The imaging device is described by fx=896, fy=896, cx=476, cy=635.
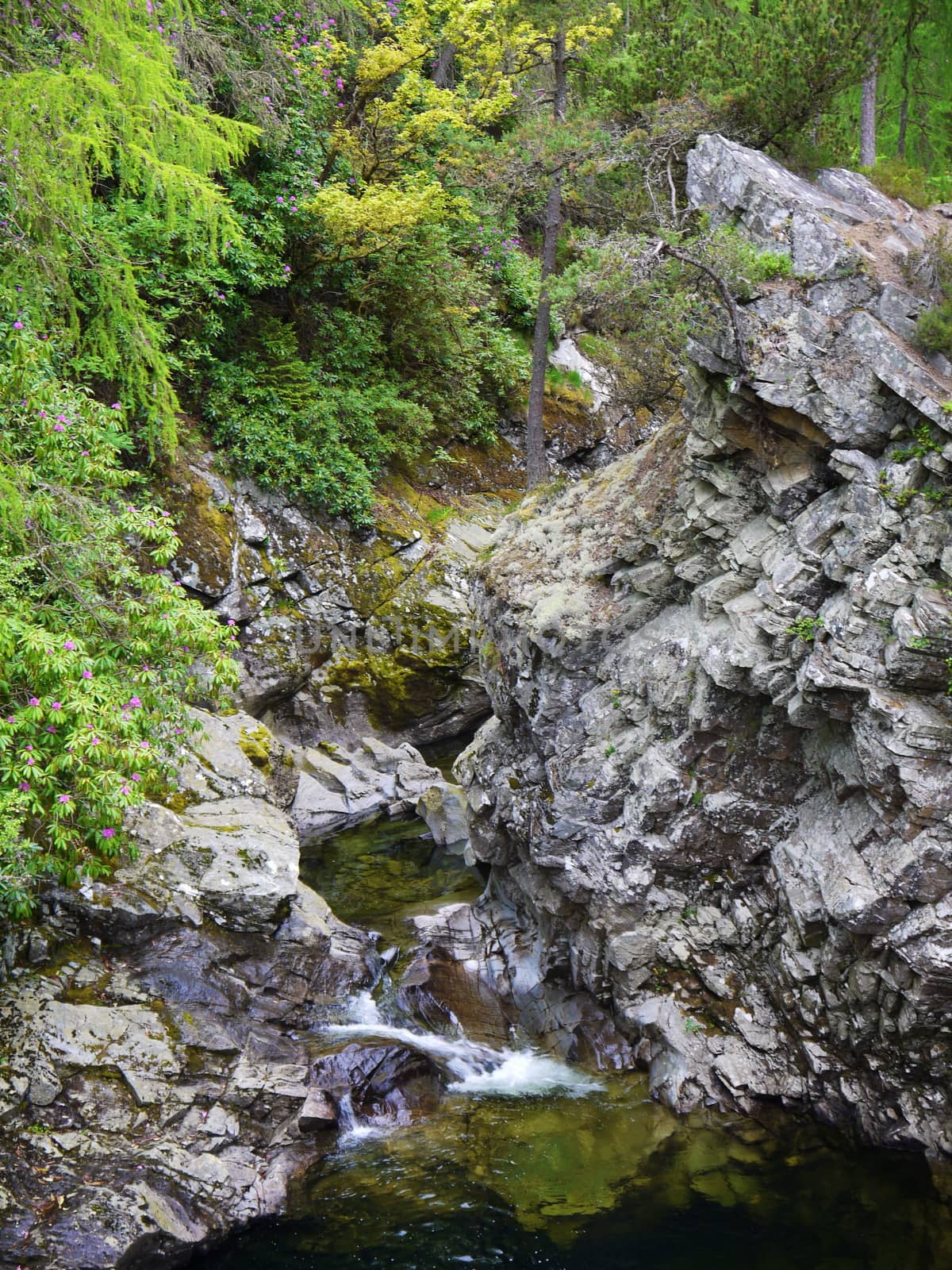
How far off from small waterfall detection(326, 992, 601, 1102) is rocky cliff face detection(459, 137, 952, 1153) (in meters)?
1.05

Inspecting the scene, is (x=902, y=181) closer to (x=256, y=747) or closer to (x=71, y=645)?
(x=71, y=645)

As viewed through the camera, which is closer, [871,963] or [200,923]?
[871,963]

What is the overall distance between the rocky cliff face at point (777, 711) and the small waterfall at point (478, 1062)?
3.45ft

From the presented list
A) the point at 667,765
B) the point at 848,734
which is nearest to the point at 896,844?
the point at 848,734

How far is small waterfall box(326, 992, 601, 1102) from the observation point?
10.9m

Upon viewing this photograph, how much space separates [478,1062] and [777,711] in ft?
19.2

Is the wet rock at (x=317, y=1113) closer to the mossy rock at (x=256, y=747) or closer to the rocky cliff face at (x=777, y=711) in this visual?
the rocky cliff face at (x=777, y=711)

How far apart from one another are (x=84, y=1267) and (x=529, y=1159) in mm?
4386

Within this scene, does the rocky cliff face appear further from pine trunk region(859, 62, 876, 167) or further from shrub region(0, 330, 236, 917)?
shrub region(0, 330, 236, 917)

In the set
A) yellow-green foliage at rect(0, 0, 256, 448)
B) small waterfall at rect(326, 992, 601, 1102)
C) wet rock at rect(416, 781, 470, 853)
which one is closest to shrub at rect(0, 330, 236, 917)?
yellow-green foliage at rect(0, 0, 256, 448)

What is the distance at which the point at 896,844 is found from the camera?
847 cm

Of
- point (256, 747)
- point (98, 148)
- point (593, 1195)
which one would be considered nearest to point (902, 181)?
point (98, 148)

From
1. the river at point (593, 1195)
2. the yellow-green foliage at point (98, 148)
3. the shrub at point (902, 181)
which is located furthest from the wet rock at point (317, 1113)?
the shrub at point (902, 181)

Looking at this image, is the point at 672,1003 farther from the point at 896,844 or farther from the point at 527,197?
the point at 527,197
